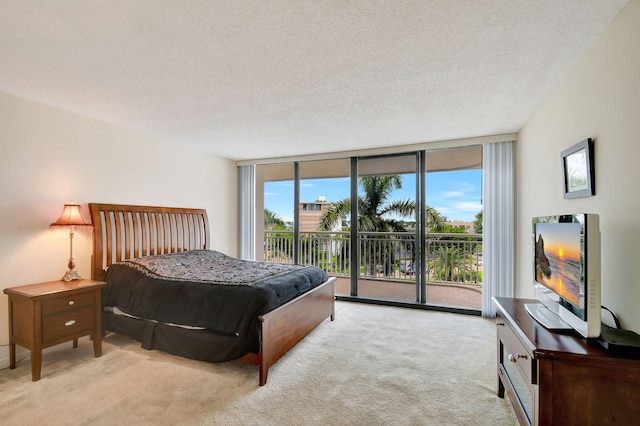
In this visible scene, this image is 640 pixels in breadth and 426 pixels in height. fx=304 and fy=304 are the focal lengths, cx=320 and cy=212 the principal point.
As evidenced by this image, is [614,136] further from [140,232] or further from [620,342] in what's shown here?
[140,232]

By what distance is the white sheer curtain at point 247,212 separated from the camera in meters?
5.49

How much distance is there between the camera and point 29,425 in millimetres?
1875

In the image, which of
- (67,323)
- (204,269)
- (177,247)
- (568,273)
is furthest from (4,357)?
(568,273)

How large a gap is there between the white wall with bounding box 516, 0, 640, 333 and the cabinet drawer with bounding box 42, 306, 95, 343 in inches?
152

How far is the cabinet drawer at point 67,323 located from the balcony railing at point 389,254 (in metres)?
3.22

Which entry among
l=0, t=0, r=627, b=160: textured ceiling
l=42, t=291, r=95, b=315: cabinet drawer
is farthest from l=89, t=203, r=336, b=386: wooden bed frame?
l=0, t=0, r=627, b=160: textured ceiling

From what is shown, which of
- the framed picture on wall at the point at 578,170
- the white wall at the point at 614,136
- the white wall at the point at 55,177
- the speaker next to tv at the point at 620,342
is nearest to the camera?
the speaker next to tv at the point at 620,342

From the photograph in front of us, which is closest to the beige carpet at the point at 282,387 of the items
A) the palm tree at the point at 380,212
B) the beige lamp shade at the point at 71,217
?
the beige lamp shade at the point at 71,217

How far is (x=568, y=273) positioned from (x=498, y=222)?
252 cm

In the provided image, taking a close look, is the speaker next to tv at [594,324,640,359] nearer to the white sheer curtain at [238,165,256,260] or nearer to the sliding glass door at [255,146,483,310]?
the sliding glass door at [255,146,483,310]

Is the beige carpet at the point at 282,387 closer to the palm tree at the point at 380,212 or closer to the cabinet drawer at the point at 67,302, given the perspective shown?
the cabinet drawer at the point at 67,302

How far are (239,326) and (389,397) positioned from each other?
1.24 meters

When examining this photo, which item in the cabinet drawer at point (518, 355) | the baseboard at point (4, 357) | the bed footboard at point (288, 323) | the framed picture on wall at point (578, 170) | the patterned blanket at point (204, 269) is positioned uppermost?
the framed picture on wall at point (578, 170)

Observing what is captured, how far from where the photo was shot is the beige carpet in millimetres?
1971
